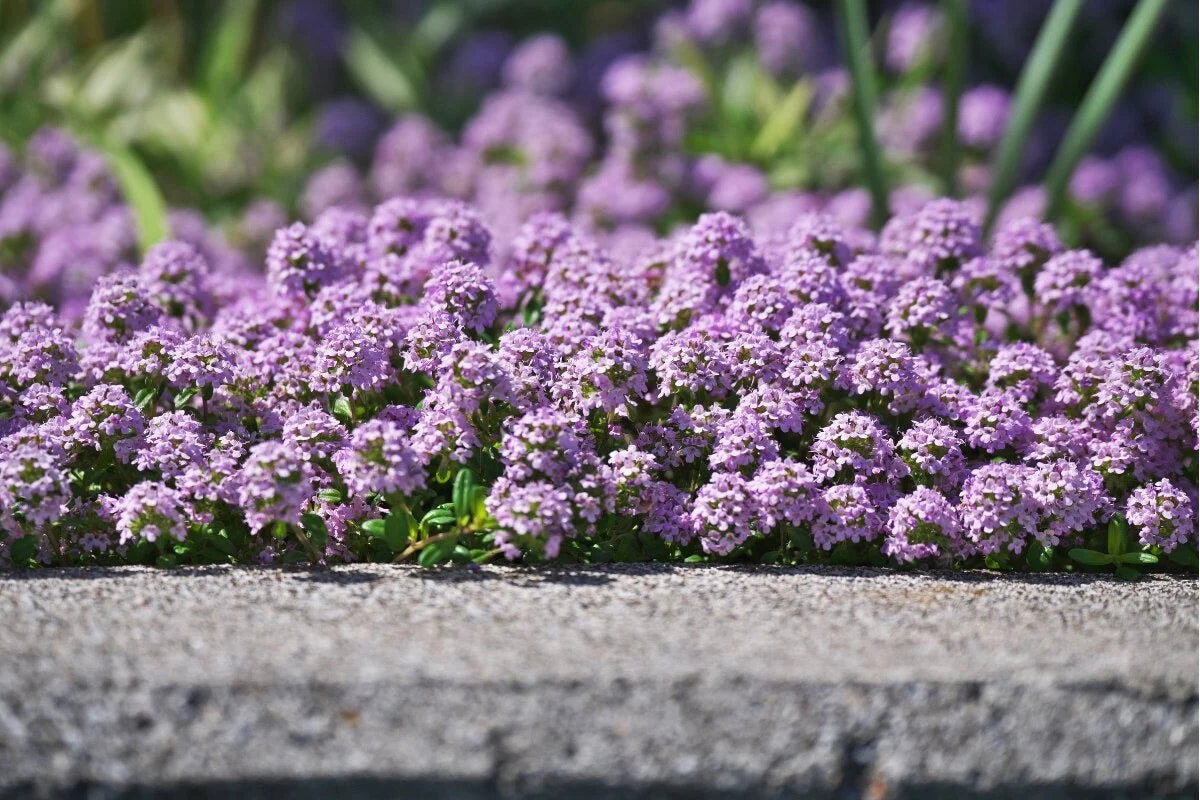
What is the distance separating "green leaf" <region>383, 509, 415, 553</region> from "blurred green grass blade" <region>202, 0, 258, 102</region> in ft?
15.2

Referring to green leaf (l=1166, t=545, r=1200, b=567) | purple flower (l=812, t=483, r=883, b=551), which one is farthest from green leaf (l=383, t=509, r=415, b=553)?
green leaf (l=1166, t=545, r=1200, b=567)

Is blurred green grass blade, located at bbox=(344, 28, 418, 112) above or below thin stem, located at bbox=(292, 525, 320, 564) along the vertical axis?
above

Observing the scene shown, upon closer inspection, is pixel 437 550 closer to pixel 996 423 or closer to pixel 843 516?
pixel 843 516

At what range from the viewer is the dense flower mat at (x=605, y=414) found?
9.39 feet

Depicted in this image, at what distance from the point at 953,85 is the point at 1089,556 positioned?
2.53 m

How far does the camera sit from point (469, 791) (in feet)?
7.18

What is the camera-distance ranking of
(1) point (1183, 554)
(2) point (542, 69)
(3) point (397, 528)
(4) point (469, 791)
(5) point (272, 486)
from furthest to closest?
(2) point (542, 69), (1) point (1183, 554), (3) point (397, 528), (5) point (272, 486), (4) point (469, 791)

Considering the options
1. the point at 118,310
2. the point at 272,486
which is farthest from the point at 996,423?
the point at 118,310

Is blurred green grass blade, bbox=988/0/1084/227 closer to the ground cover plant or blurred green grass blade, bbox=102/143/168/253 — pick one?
the ground cover plant

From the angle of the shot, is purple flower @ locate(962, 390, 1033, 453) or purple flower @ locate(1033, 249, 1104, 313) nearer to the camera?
purple flower @ locate(962, 390, 1033, 453)

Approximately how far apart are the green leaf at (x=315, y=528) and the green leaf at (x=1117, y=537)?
1618mm

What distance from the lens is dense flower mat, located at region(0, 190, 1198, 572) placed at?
2863 millimetres

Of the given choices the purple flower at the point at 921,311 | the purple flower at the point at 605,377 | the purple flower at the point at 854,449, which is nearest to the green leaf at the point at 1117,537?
the purple flower at the point at 854,449

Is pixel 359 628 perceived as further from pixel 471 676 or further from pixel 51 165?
pixel 51 165
